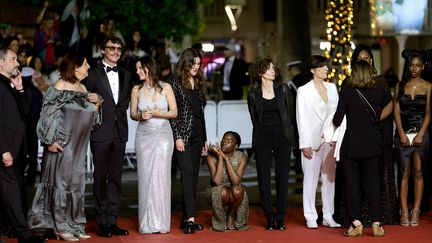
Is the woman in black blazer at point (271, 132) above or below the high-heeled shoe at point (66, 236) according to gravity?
above

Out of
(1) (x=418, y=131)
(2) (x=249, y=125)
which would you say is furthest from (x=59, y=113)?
(2) (x=249, y=125)

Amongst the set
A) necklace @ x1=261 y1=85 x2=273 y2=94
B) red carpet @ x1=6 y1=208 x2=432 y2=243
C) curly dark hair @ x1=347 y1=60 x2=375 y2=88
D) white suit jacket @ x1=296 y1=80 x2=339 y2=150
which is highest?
curly dark hair @ x1=347 y1=60 x2=375 y2=88

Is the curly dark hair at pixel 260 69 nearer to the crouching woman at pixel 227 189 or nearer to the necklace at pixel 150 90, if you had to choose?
the crouching woman at pixel 227 189

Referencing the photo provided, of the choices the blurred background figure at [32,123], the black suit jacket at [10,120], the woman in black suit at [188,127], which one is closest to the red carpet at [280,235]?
the woman in black suit at [188,127]

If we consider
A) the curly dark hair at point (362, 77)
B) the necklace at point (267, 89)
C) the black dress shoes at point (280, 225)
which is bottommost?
the black dress shoes at point (280, 225)

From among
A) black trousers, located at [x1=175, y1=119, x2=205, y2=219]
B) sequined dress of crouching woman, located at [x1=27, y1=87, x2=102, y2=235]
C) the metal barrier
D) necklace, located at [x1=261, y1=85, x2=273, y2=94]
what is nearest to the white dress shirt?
sequined dress of crouching woman, located at [x1=27, y1=87, x2=102, y2=235]

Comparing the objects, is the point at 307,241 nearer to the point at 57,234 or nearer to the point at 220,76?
the point at 57,234

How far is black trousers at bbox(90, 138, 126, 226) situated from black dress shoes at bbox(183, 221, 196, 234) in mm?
874

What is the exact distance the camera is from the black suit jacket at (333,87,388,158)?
14.2m

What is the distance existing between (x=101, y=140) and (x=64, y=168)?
74 cm

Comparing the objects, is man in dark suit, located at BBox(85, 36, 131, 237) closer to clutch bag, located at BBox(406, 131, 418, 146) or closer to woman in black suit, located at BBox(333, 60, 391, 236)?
woman in black suit, located at BBox(333, 60, 391, 236)

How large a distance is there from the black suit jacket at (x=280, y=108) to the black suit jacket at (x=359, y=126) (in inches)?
37.4

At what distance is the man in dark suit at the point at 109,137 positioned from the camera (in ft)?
47.7

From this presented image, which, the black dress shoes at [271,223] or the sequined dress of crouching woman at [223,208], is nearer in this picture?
the sequined dress of crouching woman at [223,208]
